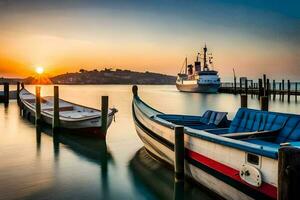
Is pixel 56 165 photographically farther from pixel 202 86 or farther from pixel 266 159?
pixel 202 86

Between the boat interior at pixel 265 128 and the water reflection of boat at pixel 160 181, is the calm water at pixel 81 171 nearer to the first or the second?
the water reflection of boat at pixel 160 181

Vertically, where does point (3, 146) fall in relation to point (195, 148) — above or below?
below

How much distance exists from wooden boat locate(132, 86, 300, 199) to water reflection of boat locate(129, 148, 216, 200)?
40 cm

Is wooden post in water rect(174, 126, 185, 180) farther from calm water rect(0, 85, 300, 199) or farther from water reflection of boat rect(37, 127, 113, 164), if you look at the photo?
water reflection of boat rect(37, 127, 113, 164)

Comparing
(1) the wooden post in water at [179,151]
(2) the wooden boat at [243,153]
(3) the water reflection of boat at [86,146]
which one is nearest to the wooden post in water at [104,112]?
(3) the water reflection of boat at [86,146]

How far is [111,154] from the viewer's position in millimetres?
13297

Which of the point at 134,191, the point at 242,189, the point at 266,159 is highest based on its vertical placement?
the point at 266,159

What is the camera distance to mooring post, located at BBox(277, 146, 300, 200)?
3916 millimetres

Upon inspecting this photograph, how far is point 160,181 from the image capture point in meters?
9.53

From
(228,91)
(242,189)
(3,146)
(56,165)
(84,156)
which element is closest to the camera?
(242,189)

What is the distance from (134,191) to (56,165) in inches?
164

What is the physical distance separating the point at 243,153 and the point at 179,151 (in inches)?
100

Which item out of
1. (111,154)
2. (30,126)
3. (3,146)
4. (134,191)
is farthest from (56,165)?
(30,126)

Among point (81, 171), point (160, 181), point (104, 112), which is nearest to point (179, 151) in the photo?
point (160, 181)
